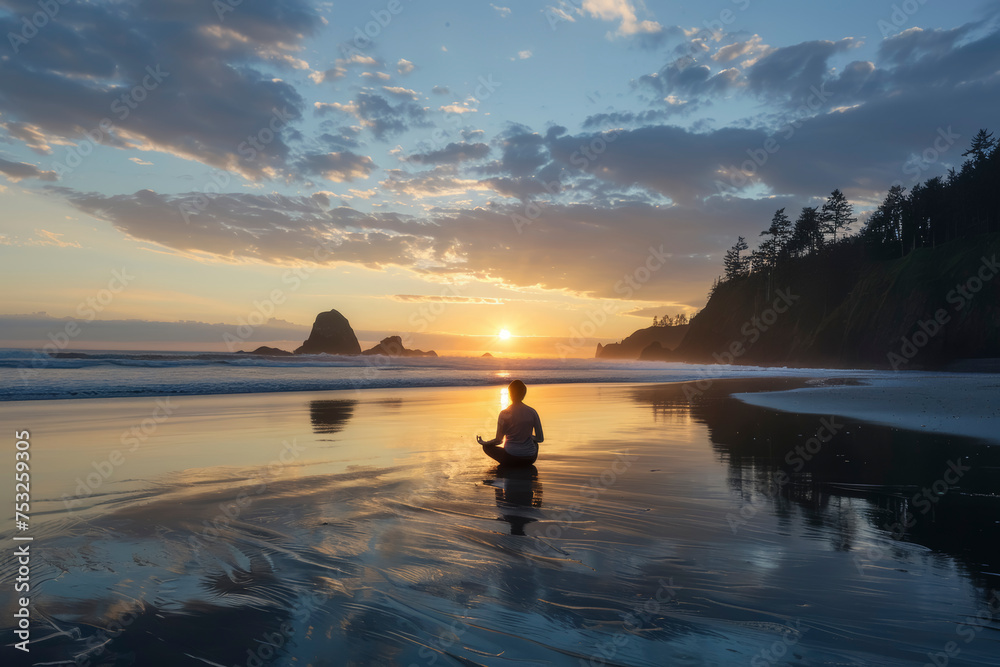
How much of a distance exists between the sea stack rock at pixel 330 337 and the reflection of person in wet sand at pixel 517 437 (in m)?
90.9

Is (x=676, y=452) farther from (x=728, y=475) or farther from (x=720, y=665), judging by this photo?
(x=720, y=665)

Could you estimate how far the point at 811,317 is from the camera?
70.6m

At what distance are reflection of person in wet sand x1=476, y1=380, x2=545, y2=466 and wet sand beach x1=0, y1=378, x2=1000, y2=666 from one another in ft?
1.05

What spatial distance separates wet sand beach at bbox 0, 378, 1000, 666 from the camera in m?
3.34

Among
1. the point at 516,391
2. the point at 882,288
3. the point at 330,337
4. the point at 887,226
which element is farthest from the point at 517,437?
the point at 330,337

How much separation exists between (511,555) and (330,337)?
96.2 metres

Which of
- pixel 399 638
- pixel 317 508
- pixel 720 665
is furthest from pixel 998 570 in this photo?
pixel 317 508

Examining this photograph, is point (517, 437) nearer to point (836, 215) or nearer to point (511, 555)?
point (511, 555)

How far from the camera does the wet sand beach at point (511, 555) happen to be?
11.0ft

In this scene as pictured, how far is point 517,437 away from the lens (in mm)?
9016

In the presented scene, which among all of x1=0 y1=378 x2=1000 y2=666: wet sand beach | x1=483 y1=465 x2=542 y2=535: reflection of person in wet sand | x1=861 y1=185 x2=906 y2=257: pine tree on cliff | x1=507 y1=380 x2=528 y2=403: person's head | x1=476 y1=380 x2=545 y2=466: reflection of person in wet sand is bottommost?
x1=483 y1=465 x2=542 y2=535: reflection of person in wet sand

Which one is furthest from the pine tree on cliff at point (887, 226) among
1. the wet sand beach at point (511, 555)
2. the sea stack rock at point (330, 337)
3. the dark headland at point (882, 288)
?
the sea stack rock at point (330, 337)

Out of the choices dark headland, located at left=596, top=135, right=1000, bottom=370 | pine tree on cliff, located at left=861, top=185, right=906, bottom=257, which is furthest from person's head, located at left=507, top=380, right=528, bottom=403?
pine tree on cliff, located at left=861, top=185, right=906, bottom=257

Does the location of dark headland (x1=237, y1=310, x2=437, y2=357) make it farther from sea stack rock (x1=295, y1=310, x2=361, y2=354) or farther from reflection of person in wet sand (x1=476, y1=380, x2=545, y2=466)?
reflection of person in wet sand (x1=476, y1=380, x2=545, y2=466)
